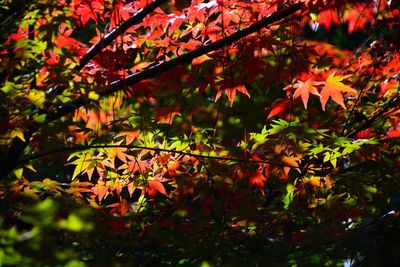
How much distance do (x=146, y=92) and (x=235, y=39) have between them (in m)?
0.56

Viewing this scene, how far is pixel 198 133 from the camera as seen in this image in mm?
2773

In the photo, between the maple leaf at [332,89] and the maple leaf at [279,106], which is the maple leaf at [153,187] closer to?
the maple leaf at [279,106]

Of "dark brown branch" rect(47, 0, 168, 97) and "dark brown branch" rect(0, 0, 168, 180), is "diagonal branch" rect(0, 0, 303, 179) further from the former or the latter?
"dark brown branch" rect(47, 0, 168, 97)

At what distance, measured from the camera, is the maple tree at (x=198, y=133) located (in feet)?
6.91

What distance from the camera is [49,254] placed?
179 centimetres

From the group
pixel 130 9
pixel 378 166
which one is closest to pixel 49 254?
pixel 130 9

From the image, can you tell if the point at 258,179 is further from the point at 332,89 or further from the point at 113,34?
the point at 113,34

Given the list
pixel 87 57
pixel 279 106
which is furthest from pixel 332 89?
pixel 87 57

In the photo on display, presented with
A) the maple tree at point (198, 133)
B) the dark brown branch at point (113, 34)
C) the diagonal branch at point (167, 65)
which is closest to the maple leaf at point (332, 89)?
the maple tree at point (198, 133)

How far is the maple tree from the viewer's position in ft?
6.91

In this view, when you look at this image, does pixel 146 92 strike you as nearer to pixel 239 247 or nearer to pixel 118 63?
pixel 118 63

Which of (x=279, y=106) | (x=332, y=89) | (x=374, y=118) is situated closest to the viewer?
(x=332, y=89)

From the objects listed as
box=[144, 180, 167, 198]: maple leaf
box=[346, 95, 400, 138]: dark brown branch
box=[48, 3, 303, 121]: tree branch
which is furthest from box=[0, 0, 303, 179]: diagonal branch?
box=[346, 95, 400, 138]: dark brown branch

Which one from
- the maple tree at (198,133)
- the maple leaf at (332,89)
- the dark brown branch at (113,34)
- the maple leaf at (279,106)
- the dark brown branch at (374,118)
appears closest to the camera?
the maple tree at (198,133)
